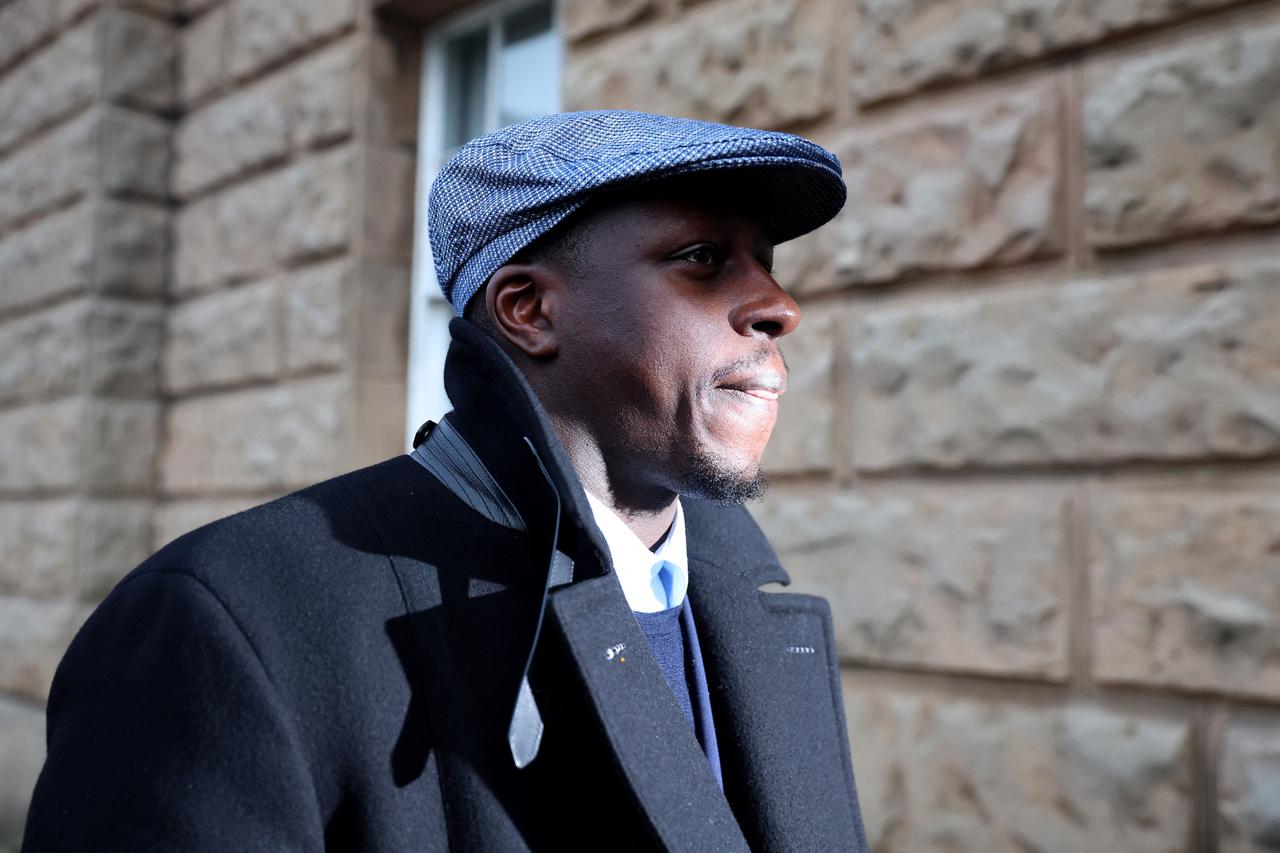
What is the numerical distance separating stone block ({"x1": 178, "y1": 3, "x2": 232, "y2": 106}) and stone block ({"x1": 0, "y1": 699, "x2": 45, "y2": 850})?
306 cm

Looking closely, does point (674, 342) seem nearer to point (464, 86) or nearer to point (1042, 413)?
point (1042, 413)

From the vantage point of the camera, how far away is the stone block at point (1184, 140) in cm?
234

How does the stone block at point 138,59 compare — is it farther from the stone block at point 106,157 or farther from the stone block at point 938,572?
the stone block at point 938,572

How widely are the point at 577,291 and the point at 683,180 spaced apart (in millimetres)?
206

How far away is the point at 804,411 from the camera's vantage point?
3102 mm

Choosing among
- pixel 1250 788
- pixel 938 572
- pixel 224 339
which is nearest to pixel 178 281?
pixel 224 339

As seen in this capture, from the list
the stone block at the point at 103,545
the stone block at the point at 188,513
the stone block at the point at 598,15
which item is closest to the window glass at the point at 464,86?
the stone block at the point at 598,15

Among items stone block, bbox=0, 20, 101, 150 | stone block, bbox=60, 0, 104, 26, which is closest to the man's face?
stone block, bbox=0, 20, 101, 150

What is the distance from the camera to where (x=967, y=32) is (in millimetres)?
2836

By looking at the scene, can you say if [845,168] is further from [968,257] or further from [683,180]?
[683,180]

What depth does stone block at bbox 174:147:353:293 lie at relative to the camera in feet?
15.3

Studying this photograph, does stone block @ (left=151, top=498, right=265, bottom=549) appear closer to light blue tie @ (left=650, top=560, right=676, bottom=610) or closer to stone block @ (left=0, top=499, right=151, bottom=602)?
stone block @ (left=0, top=499, right=151, bottom=602)

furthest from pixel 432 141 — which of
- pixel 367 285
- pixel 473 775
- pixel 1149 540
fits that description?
pixel 473 775

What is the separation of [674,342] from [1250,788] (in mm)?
1597
